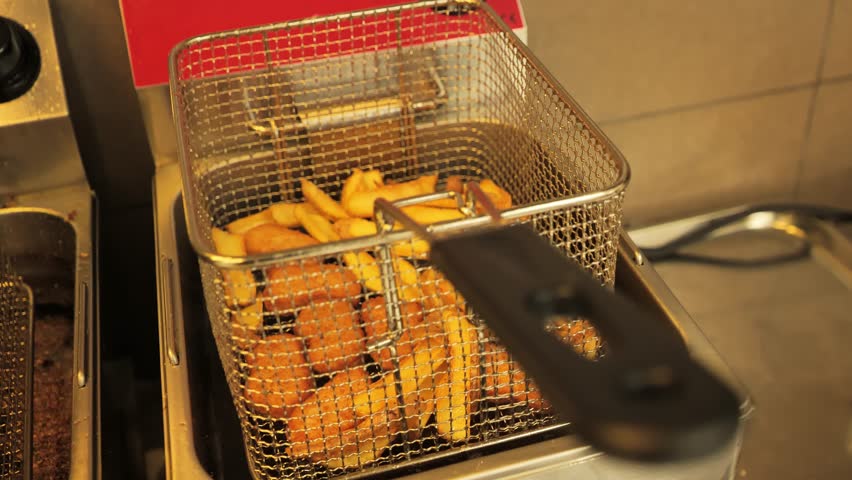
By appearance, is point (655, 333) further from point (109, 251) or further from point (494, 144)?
point (109, 251)

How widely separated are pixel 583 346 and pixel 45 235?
510 mm

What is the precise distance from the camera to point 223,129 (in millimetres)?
704

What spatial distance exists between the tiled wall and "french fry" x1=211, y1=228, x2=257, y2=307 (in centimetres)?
40

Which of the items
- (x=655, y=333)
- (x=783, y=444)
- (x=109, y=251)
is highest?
(x=655, y=333)

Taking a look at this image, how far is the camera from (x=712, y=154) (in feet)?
3.37

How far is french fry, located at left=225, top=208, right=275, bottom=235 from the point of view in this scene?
2.20ft

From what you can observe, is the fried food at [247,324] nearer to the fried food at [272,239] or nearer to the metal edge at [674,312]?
the fried food at [272,239]

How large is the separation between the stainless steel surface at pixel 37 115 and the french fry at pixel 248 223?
0.19 meters

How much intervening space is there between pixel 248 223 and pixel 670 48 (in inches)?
20.9

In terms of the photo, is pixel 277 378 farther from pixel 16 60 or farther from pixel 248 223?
pixel 16 60

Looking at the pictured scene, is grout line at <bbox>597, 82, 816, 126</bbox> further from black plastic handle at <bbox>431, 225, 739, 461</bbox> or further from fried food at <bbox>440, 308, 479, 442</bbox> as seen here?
black plastic handle at <bbox>431, 225, 739, 461</bbox>

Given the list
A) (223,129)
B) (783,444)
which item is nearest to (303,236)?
(223,129)

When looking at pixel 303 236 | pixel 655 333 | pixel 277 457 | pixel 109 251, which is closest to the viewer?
pixel 655 333

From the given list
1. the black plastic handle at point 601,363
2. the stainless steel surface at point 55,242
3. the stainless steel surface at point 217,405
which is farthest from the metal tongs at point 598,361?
the stainless steel surface at point 55,242
